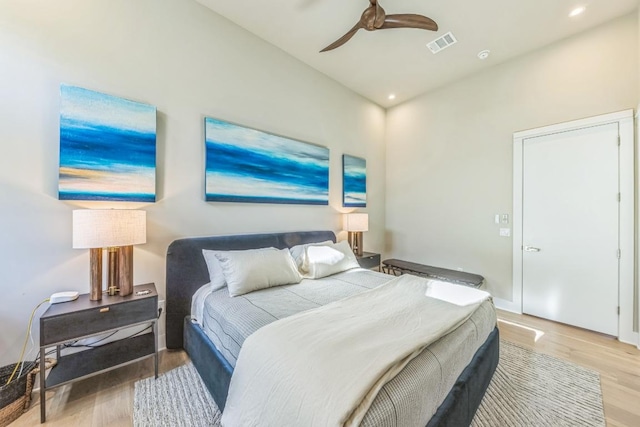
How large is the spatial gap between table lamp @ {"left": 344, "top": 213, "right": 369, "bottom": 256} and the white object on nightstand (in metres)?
3.02

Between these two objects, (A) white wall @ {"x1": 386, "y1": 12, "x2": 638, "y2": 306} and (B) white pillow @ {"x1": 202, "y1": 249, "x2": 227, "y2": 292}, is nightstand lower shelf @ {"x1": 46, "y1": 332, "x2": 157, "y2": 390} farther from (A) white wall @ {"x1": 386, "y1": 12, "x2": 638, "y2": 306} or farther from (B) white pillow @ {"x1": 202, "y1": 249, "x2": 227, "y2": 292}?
(A) white wall @ {"x1": 386, "y1": 12, "x2": 638, "y2": 306}

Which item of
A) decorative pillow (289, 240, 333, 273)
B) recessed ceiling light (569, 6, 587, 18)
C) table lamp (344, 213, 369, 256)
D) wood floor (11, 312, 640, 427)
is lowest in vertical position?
wood floor (11, 312, 640, 427)

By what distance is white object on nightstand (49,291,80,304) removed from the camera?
171 cm

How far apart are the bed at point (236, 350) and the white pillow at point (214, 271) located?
4.6 inches

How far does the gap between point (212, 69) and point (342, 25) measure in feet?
4.92

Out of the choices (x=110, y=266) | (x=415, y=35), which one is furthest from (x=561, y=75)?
(x=110, y=266)

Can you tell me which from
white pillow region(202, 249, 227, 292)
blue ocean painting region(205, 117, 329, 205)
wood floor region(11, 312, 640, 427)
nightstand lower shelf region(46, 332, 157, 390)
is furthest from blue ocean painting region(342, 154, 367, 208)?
nightstand lower shelf region(46, 332, 157, 390)

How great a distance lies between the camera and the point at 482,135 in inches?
141

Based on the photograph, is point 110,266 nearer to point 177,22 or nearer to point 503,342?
point 177,22

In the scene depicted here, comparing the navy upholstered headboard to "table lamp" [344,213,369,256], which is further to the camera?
"table lamp" [344,213,369,256]

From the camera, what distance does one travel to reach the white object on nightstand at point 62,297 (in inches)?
67.3

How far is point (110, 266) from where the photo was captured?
197 centimetres

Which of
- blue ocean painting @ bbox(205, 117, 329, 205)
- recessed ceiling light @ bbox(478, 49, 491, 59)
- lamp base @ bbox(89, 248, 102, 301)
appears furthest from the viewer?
recessed ceiling light @ bbox(478, 49, 491, 59)

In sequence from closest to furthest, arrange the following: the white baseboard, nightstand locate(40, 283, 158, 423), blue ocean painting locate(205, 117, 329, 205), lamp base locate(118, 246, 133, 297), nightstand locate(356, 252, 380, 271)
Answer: nightstand locate(40, 283, 158, 423), lamp base locate(118, 246, 133, 297), blue ocean painting locate(205, 117, 329, 205), the white baseboard, nightstand locate(356, 252, 380, 271)
